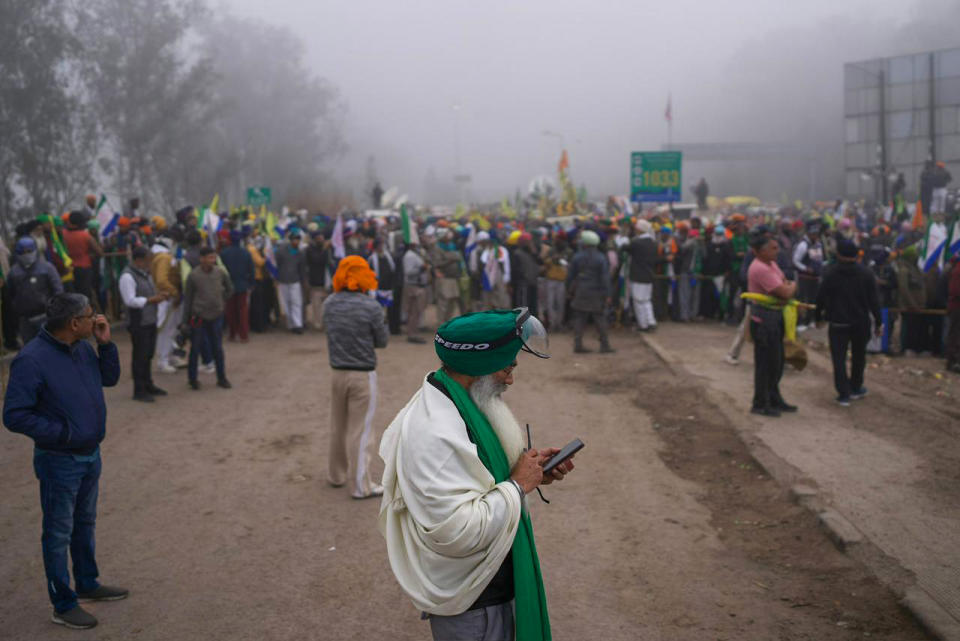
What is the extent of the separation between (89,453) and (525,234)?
13.0 metres

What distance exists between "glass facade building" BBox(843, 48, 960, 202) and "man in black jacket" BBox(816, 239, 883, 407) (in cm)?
3256

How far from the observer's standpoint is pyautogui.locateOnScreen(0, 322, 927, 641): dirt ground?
16.1 ft

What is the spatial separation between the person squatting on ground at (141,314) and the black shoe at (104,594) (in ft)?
18.0

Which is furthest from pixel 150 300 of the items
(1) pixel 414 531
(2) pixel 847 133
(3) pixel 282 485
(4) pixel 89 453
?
(2) pixel 847 133

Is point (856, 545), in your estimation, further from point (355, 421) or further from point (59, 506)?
point (59, 506)

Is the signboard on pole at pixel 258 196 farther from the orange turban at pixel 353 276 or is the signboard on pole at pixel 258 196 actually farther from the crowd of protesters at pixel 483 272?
the orange turban at pixel 353 276

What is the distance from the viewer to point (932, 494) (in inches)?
266

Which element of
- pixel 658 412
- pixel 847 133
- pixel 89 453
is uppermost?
pixel 847 133

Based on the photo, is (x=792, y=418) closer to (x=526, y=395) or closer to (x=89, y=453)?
(x=526, y=395)

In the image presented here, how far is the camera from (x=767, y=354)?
923 centimetres

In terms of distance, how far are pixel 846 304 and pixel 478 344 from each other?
7753 mm

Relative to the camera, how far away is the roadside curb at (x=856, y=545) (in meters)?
4.61

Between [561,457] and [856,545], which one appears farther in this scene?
[856,545]

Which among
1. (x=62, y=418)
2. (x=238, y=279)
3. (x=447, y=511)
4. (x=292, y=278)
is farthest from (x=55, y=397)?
(x=292, y=278)
